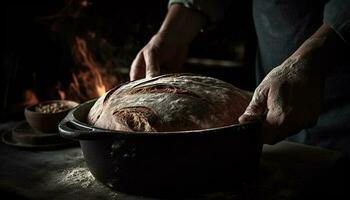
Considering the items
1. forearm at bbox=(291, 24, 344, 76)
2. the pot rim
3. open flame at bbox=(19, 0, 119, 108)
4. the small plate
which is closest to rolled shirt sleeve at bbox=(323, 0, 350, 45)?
forearm at bbox=(291, 24, 344, 76)

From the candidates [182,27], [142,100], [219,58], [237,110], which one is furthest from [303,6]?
[219,58]

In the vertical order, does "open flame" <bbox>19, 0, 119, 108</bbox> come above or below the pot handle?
below

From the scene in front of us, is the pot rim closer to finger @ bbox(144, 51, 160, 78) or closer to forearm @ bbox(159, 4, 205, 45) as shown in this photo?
finger @ bbox(144, 51, 160, 78)

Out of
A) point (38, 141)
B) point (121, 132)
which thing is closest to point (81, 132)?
point (121, 132)

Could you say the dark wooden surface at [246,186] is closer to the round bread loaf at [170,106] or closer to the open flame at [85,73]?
the round bread loaf at [170,106]

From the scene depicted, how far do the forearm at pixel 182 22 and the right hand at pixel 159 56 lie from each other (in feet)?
0.08

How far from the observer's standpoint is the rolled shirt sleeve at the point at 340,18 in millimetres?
1375

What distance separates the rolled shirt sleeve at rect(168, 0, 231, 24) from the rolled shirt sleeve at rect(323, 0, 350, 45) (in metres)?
0.75

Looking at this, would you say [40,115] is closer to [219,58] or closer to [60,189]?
[60,189]

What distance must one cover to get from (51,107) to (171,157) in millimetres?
969

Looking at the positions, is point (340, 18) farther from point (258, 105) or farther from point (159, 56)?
point (159, 56)

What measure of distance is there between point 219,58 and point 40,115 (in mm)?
2566

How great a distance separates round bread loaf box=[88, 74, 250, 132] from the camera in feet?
3.91

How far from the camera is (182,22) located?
2066mm
